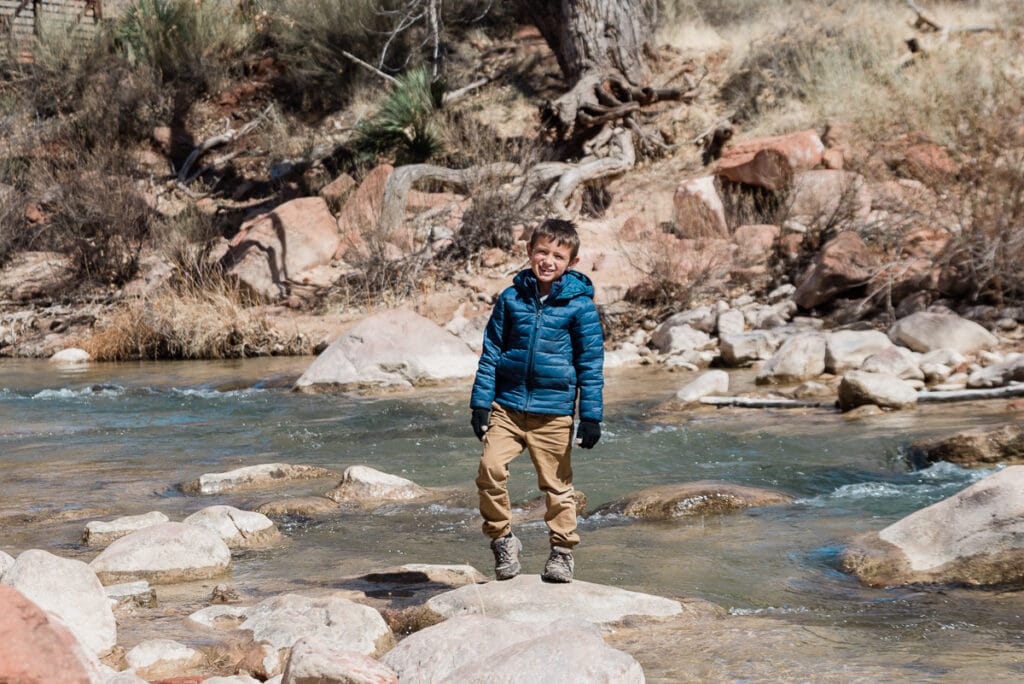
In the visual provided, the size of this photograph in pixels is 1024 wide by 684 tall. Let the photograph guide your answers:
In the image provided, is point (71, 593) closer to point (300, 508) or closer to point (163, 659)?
point (163, 659)

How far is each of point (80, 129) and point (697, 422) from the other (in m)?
18.5

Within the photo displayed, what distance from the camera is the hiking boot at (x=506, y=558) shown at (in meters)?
4.16

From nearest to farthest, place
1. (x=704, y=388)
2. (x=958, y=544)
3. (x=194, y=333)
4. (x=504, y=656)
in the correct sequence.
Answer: (x=504, y=656), (x=958, y=544), (x=704, y=388), (x=194, y=333)

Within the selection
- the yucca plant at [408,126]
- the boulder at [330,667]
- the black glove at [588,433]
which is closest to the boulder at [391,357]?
the black glove at [588,433]

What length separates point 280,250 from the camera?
53.9ft

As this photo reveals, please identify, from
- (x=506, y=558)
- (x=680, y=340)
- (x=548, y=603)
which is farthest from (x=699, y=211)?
(x=548, y=603)

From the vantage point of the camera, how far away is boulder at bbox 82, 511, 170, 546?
5.38 m

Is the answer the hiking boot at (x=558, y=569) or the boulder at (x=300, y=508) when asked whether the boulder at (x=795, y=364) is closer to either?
the boulder at (x=300, y=508)

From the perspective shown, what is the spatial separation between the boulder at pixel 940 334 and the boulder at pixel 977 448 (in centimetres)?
335

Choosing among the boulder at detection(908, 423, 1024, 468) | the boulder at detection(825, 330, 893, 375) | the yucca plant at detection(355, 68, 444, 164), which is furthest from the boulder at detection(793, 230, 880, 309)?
the yucca plant at detection(355, 68, 444, 164)

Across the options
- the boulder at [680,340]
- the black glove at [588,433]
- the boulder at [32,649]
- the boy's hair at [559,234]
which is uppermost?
the boy's hair at [559,234]

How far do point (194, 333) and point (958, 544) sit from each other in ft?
37.7

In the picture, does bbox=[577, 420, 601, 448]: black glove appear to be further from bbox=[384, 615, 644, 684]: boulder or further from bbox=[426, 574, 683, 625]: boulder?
bbox=[384, 615, 644, 684]: boulder

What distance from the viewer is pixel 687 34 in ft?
76.0
